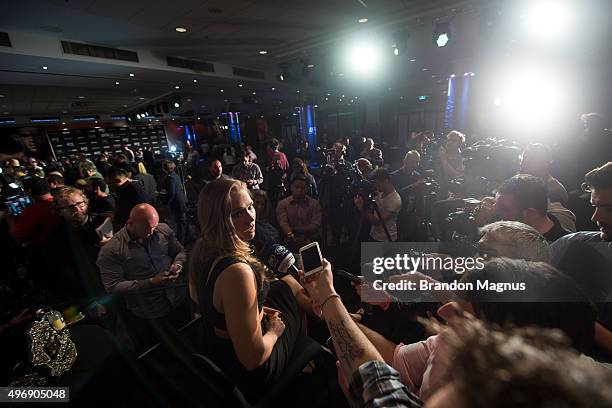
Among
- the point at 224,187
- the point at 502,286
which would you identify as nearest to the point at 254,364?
the point at 224,187

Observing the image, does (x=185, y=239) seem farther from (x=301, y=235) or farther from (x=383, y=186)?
(x=383, y=186)

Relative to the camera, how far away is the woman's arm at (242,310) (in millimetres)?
1129

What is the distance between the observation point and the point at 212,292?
3.98ft

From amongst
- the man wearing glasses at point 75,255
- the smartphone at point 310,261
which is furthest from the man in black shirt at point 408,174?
the man wearing glasses at point 75,255

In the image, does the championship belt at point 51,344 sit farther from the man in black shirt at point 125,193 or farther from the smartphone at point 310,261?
the man in black shirt at point 125,193

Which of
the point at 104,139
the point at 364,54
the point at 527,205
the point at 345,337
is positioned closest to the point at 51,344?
the point at 345,337

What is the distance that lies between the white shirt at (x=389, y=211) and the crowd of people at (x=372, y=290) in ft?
0.06

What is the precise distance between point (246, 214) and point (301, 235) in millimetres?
1901

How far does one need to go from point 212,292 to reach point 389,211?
238 cm

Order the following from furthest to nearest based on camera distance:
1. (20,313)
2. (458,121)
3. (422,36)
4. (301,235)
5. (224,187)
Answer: (458,121) < (422,36) < (301,235) < (20,313) < (224,187)

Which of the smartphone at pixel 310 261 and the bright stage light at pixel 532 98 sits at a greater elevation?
the bright stage light at pixel 532 98

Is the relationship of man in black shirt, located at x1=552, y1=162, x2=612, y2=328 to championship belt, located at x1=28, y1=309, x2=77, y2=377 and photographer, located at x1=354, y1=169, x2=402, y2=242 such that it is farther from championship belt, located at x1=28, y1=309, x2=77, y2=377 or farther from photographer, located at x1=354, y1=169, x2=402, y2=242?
championship belt, located at x1=28, y1=309, x2=77, y2=377

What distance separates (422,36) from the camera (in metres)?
6.35

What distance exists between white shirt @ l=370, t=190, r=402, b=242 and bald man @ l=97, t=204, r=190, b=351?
7.10 feet
